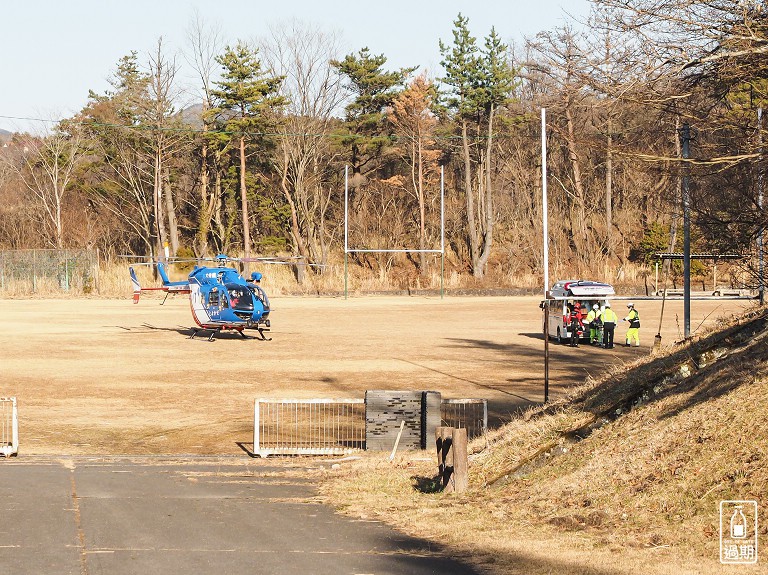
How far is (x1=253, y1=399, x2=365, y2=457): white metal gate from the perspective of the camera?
53.0ft

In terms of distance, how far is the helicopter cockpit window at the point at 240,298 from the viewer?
37312mm

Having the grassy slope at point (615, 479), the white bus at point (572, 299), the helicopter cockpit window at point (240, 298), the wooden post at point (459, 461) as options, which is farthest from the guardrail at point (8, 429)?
the white bus at point (572, 299)

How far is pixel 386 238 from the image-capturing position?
80.2 metres

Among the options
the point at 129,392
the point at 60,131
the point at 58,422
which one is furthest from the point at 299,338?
the point at 60,131

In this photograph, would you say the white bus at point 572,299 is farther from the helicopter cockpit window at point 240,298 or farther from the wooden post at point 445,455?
the wooden post at point 445,455

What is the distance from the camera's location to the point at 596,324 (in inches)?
1377

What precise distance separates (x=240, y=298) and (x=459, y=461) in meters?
26.2

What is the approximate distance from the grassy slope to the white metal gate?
2038mm

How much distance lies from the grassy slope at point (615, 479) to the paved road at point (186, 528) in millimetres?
616

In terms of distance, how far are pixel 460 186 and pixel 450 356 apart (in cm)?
5620

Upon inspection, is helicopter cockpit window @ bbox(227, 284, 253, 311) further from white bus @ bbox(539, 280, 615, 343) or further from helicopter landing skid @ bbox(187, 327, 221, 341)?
white bus @ bbox(539, 280, 615, 343)

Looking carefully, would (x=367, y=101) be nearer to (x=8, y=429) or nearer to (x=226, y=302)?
(x=226, y=302)

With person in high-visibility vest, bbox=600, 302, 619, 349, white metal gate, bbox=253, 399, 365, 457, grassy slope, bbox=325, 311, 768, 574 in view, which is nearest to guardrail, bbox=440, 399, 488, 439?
white metal gate, bbox=253, 399, 365, 457

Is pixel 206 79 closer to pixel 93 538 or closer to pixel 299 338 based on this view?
pixel 299 338
